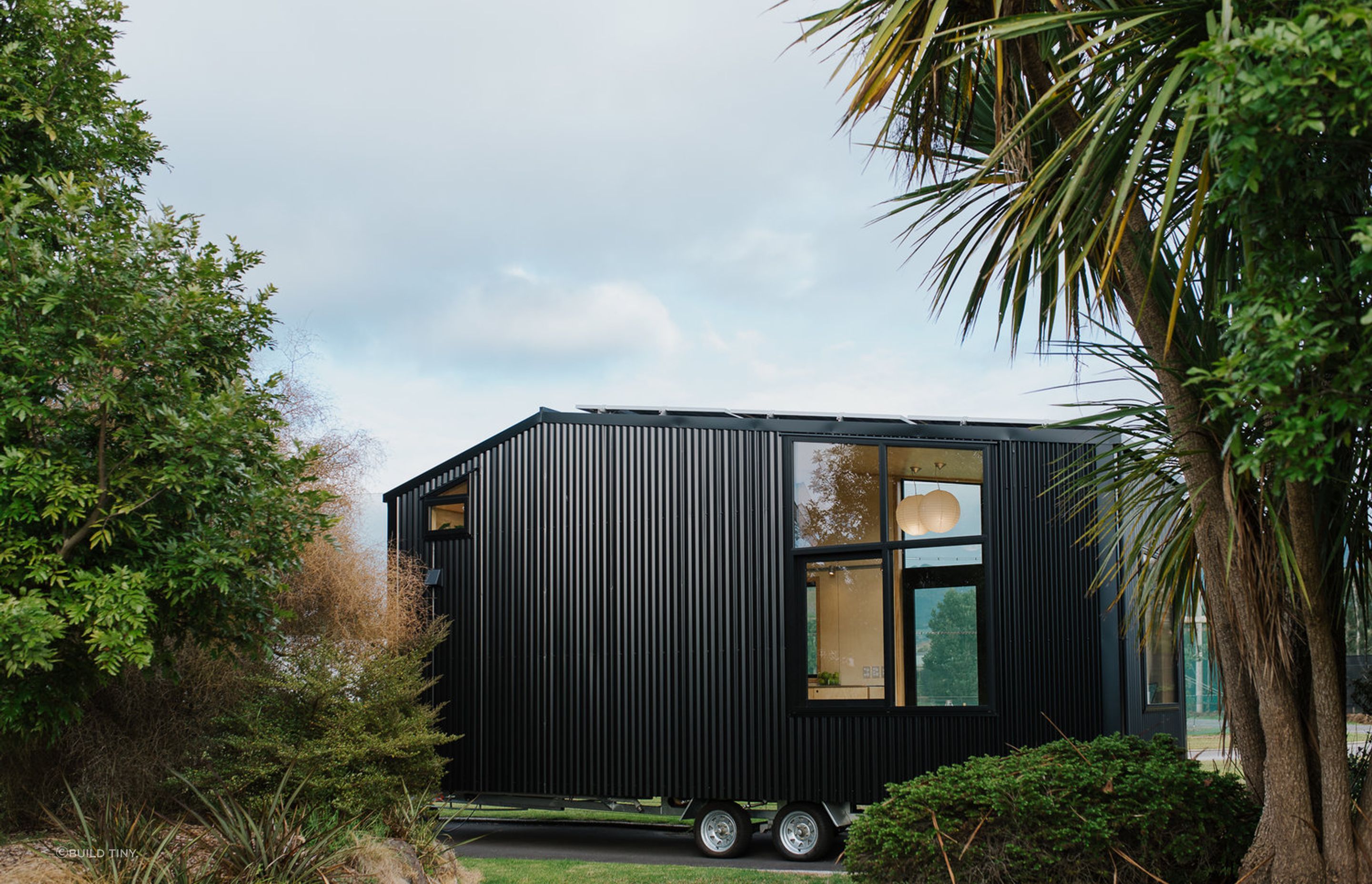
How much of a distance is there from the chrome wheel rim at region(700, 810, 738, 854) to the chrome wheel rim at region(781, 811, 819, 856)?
0.44m

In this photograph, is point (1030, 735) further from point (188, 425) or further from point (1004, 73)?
point (188, 425)

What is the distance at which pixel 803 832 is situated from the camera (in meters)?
8.88

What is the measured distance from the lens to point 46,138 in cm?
568

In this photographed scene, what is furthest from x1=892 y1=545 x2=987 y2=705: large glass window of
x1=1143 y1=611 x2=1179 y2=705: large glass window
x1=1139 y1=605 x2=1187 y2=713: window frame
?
x1=1143 y1=611 x2=1179 y2=705: large glass window

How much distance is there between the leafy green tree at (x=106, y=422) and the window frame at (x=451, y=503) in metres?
4.77

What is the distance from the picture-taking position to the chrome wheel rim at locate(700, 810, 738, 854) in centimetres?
903

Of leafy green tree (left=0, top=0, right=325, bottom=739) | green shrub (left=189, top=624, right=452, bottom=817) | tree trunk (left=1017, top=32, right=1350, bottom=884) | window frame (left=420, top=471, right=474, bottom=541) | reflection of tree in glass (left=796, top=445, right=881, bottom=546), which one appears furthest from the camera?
window frame (left=420, top=471, right=474, bottom=541)

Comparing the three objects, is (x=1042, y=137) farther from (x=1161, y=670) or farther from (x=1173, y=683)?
(x=1173, y=683)

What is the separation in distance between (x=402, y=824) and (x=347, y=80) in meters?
7.56

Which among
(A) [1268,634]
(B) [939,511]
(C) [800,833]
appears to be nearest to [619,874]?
(C) [800,833]

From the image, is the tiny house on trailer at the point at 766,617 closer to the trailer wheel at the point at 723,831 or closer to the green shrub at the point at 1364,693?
the trailer wheel at the point at 723,831

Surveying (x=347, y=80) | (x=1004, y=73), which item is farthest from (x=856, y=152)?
(x=347, y=80)

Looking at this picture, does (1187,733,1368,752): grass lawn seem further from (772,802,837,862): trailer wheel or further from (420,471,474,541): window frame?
(420,471,474,541): window frame

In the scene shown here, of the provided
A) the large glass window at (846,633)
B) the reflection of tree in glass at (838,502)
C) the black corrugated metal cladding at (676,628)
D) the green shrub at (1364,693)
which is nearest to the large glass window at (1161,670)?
the black corrugated metal cladding at (676,628)
